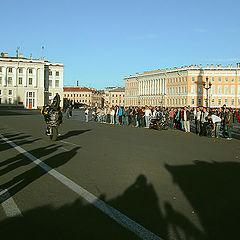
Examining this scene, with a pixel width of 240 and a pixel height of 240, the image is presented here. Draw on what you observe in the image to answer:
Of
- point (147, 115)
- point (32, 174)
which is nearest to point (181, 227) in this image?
point (32, 174)

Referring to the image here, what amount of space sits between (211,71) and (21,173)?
123 m

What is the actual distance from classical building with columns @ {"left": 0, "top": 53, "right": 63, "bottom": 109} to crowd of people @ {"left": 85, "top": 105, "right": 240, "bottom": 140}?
74.7m

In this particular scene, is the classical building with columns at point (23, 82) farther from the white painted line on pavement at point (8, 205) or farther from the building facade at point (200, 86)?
the white painted line on pavement at point (8, 205)

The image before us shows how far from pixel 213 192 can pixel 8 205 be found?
3.70 meters

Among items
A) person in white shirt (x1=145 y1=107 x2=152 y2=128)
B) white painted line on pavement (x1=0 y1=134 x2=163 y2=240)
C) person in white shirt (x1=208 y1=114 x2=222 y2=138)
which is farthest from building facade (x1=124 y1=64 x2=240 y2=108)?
white painted line on pavement (x1=0 y1=134 x2=163 y2=240)

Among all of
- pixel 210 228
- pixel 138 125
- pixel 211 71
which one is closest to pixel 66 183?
pixel 210 228

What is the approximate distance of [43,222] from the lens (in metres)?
5.11

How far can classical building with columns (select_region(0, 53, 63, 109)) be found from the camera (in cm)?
11362

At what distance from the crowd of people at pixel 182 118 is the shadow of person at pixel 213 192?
11.3 metres

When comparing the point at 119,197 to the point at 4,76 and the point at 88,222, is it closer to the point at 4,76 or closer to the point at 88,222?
the point at 88,222

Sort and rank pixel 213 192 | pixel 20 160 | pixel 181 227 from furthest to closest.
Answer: pixel 20 160
pixel 213 192
pixel 181 227

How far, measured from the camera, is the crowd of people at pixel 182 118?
22.3 metres

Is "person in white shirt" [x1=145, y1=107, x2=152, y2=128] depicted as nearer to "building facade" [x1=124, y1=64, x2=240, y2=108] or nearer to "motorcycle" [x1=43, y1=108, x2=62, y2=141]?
"motorcycle" [x1=43, y1=108, x2=62, y2=141]

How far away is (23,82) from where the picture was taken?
116 metres
